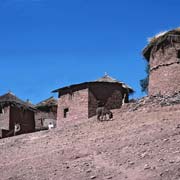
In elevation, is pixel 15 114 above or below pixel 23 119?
above

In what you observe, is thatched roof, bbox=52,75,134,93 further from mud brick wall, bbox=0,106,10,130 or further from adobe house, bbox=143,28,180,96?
mud brick wall, bbox=0,106,10,130

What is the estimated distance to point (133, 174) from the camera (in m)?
12.9

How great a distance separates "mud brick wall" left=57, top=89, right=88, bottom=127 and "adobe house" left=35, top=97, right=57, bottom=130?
777 cm

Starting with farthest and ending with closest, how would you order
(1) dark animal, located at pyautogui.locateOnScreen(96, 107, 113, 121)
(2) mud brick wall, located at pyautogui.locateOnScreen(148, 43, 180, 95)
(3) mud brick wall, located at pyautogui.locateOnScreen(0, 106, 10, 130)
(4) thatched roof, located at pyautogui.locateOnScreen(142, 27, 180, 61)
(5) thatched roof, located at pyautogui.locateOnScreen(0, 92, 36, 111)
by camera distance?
(5) thatched roof, located at pyautogui.locateOnScreen(0, 92, 36, 111), (3) mud brick wall, located at pyautogui.locateOnScreen(0, 106, 10, 130), (4) thatched roof, located at pyautogui.locateOnScreen(142, 27, 180, 61), (2) mud brick wall, located at pyautogui.locateOnScreen(148, 43, 180, 95), (1) dark animal, located at pyautogui.locateOnScreen(96, 107, 113, 121)

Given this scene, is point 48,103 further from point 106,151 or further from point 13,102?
point 106,151

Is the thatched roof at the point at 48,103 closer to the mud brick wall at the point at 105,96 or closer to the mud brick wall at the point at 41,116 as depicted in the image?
the mud brick wall at the point at 41,116

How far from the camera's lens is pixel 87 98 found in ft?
91.7

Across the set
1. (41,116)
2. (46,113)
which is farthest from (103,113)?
(46,113)

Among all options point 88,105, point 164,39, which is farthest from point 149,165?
point 88,105

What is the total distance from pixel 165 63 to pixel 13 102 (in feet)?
42.0

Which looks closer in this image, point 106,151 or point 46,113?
point 106,151

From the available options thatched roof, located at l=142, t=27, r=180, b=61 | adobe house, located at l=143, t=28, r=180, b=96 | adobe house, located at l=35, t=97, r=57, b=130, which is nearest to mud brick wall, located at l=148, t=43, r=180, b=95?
adobe house, located at l=143, t=28, r=180, b=96

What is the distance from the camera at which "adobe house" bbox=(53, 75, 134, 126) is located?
28.0 metres

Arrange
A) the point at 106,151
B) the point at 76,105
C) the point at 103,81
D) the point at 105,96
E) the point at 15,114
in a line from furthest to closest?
the point at 15,114 → the point at 103,81 → the point at 105,96 → the point at 76,105 → the point at 106,151
